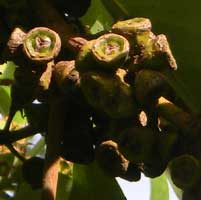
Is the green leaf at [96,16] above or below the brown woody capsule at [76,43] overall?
below

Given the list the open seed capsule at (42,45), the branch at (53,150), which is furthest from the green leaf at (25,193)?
the open seed capsule at (42,45)

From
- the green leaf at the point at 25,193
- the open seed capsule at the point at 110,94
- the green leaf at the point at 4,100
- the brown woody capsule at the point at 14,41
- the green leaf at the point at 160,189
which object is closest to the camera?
the open seed capsule at the point at 110,94

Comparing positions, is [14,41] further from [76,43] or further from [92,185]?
[92,185]

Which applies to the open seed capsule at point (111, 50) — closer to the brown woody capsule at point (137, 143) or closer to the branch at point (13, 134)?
the brown woody capsule at point (137, 143)

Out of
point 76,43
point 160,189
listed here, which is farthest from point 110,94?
point 160,189

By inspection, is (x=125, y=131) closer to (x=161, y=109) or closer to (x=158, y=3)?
(x=161, y=109)

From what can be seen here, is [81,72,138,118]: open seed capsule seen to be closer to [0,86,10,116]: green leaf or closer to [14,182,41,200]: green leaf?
[14,182,41,200]: green leaf

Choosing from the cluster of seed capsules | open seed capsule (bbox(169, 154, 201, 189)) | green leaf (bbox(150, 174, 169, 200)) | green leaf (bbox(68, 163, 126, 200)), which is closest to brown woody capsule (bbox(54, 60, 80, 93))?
the cluster of seed capsules
